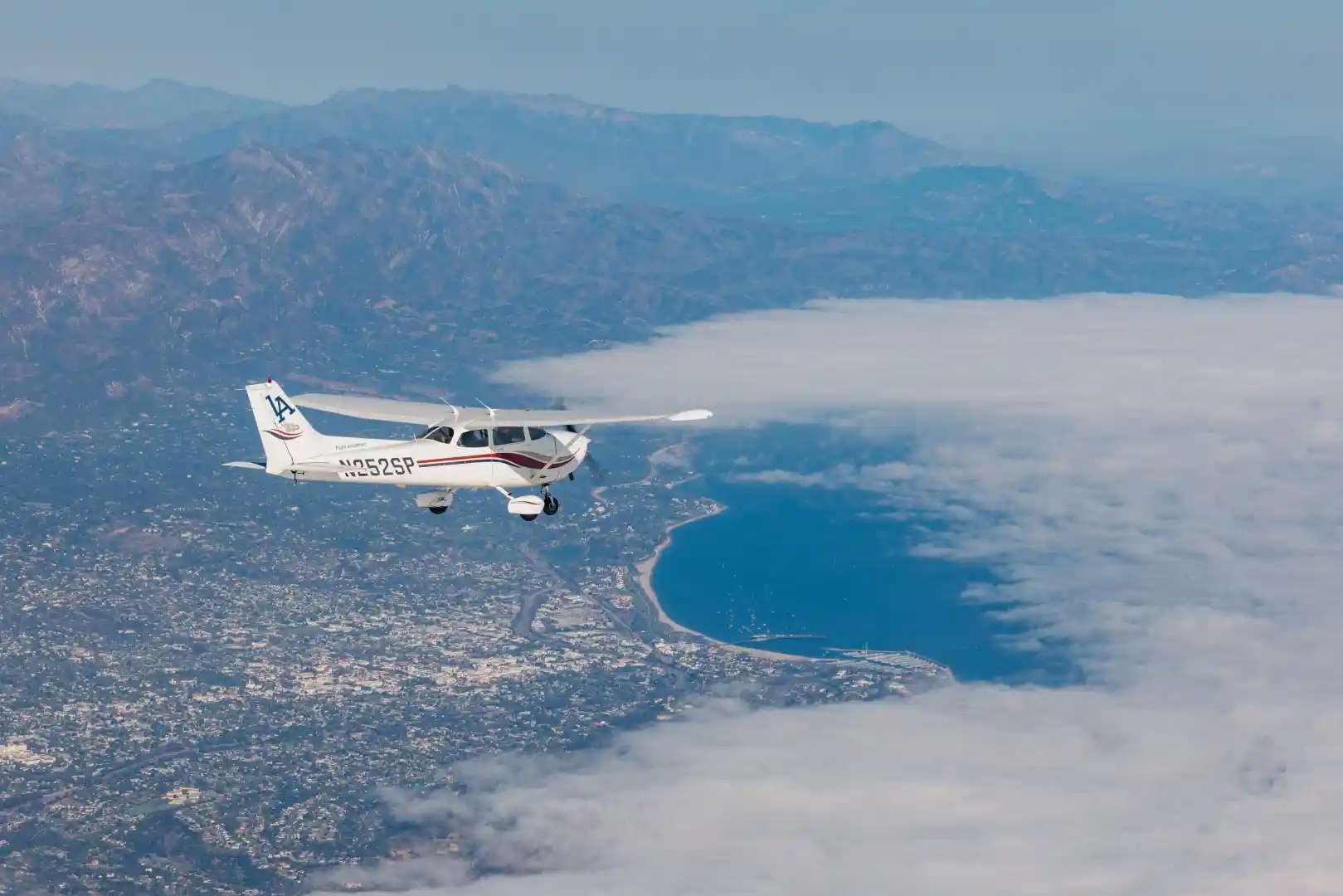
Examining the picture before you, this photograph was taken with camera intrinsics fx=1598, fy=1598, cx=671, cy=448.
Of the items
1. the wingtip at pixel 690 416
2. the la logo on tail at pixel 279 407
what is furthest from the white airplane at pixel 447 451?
the wingtip at pixel 690 416

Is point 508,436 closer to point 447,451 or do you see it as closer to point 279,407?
point 447,451

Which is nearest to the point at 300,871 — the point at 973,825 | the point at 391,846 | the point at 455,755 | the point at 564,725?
the point at 391,846

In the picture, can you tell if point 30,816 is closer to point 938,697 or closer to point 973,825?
point 973,825

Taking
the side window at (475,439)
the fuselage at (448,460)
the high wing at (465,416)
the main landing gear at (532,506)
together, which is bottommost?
the main landing gear at (532,506)

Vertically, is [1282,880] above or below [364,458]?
below

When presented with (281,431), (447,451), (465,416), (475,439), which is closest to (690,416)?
(475,439)

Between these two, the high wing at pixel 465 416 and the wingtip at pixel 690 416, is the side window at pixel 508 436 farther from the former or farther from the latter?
the wingtip at pixel 690 416
